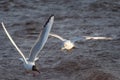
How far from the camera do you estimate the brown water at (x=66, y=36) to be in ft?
51.4

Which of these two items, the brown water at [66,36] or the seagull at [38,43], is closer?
the seagull at [38,43]

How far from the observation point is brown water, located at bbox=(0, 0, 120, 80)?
51.4 ft

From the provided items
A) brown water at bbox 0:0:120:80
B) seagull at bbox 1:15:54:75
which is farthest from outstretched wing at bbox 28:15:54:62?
brown water at bbox 0:0:120:80

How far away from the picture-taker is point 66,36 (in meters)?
19.4

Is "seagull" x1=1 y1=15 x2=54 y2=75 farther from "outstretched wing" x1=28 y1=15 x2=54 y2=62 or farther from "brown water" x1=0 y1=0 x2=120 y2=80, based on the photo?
"brown water" x1=0 y1=0 x2=120 y2=80

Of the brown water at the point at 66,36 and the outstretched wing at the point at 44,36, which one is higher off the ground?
the outstretched wing at the point at 44,36

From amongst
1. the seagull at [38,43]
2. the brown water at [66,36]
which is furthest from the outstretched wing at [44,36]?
the brown water at [66,36]

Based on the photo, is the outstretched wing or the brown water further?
the brown water

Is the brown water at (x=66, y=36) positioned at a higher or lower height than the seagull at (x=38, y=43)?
lower

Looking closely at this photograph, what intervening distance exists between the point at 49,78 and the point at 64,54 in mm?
2062

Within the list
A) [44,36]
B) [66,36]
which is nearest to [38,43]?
[44,36]

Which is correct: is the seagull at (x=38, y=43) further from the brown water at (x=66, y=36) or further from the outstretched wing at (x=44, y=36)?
the brown water at (x=66, y=36)

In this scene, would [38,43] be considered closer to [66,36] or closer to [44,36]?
[44,36]

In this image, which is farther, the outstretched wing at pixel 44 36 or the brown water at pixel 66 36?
the brown water at pixel 66 36
